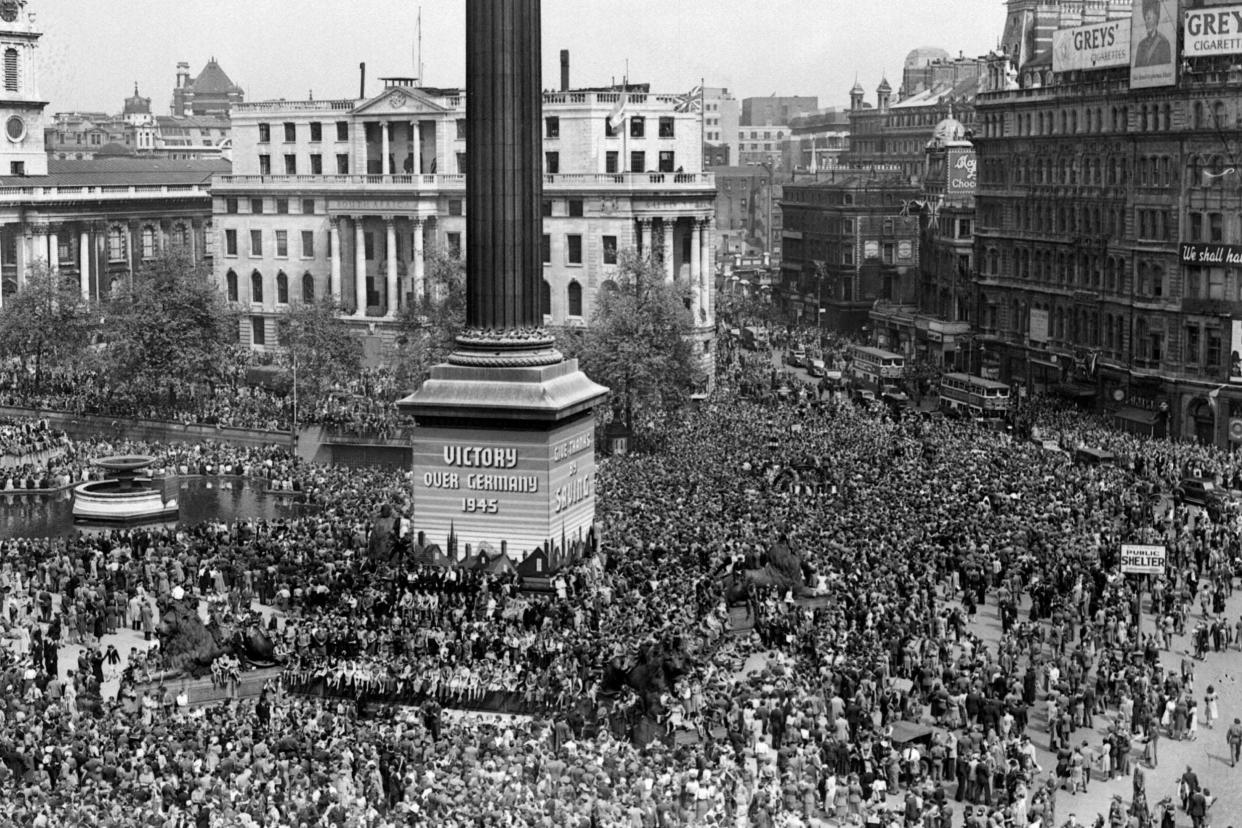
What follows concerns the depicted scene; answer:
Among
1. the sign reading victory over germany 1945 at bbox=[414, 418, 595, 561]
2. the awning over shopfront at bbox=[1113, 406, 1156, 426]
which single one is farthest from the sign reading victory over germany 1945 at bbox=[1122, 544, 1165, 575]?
the awning over shopfront at bbox=[1113, 406, 1156, 426]

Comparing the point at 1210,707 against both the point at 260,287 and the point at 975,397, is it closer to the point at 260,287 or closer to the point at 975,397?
the point at 975,397

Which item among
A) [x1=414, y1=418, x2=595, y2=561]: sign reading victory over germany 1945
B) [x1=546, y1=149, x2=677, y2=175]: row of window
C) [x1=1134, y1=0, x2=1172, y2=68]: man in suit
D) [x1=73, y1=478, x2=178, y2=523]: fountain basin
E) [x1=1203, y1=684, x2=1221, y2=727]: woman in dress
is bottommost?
[x1=1203, y1=684, x2=1221, y2=727]: woman in dress

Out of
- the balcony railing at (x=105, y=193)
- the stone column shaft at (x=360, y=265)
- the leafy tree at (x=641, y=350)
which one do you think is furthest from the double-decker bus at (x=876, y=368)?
the balcony railing at (x=105, y=193)

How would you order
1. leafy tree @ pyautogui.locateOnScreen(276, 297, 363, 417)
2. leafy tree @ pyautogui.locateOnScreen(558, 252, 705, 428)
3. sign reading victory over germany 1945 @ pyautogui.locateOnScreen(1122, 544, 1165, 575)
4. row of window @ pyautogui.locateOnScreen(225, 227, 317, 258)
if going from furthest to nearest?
row of window @ pyautogui.locateOnScreen(225, 227, 317, 258), leafy tree @ pyautogui.locateOnScreen(276, 297, 363, 417), leafy tree @ pyautogui.locateOnScreen(558, 252, 705, 428), sign reading victory over germany 1945 @ pyautogui.locateOnScreen(1122, 544, 1165, 575)

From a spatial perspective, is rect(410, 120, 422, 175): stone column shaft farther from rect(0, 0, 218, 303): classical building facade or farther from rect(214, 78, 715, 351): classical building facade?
rect(0, 0, 218, 303): classical building facade

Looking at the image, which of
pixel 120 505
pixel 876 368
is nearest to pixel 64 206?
pixel 876 368

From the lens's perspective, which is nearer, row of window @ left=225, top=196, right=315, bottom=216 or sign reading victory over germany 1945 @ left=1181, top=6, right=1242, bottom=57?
sign reading victory over germany 1945 @ left=1181, top=6, right=1242, bottom=57

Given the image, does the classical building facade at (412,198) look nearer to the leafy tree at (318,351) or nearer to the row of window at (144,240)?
the leafy tree at (318,351)

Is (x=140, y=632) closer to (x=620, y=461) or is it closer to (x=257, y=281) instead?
(x=620, y=461)
